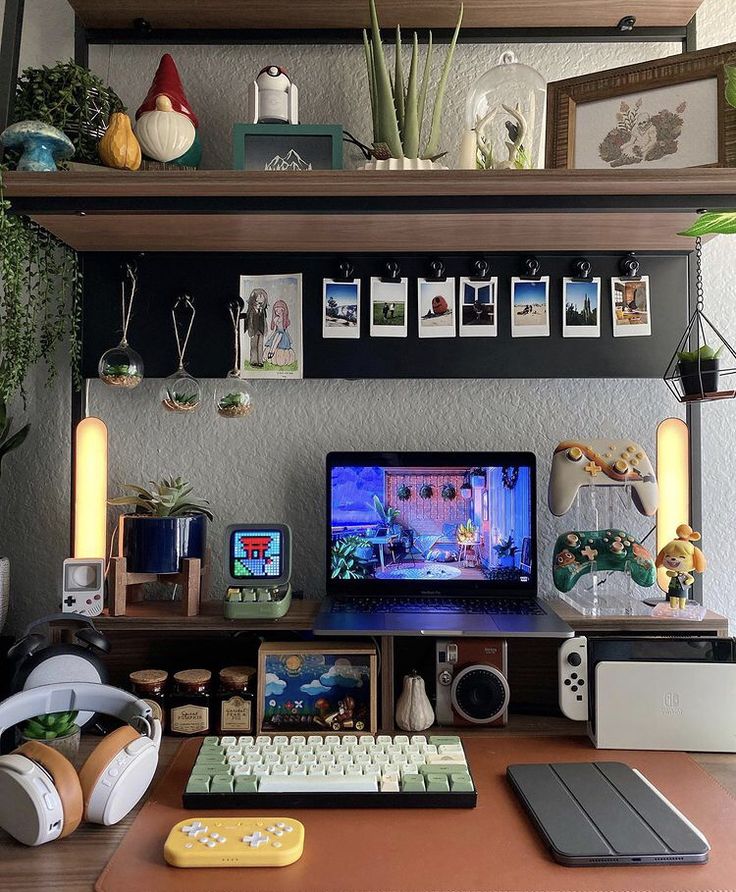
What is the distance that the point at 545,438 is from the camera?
65.3 inches

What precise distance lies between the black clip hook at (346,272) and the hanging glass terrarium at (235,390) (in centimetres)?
21

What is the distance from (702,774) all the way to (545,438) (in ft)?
2.33

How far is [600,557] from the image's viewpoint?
4.84ft

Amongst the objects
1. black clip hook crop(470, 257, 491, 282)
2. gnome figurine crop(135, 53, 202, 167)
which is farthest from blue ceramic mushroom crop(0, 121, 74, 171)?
black clip hook crop(470, 257, 491, 282)

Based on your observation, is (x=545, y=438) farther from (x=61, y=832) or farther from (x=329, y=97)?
(x=61, y=832)

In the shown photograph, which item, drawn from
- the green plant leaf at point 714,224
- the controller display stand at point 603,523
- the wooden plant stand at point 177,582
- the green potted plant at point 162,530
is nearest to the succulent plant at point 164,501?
the green potted plant at point 162,530

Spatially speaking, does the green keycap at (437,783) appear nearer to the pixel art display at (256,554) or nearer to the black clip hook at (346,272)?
the pixel art display at (256,554)

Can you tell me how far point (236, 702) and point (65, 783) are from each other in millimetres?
394

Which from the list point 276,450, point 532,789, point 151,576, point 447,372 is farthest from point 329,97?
point 532,789

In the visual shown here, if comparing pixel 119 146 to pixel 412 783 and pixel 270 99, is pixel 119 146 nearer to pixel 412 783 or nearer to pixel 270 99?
pixel 270 99

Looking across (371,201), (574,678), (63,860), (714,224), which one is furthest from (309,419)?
(63,860)

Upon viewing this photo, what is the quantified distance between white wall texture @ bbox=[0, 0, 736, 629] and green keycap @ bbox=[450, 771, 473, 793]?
62 centimetres

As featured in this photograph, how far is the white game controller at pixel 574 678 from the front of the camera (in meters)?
1.29

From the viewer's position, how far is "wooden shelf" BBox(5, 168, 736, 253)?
1.24m
